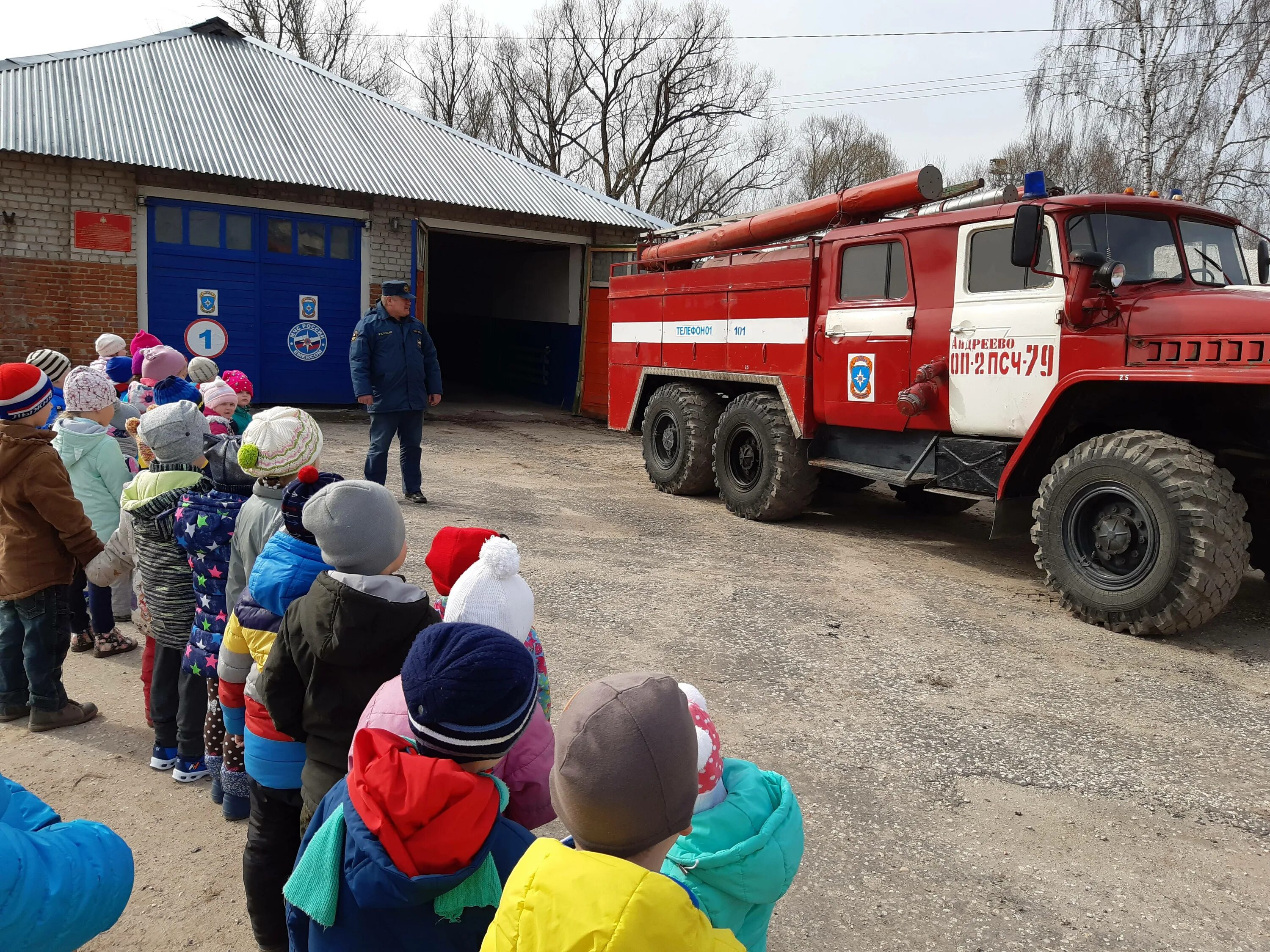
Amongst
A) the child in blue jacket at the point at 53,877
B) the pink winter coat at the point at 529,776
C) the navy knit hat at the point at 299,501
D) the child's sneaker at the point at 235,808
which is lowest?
the child's sneaker at the point at 235,808

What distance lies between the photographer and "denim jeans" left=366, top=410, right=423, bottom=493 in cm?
793

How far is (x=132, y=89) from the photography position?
13.5 meters

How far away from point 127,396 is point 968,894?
17.4ft

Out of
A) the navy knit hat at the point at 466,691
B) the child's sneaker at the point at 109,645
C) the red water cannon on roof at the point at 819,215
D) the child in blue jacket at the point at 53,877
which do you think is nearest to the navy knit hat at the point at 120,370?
the child's sneaker at the point at 109,645

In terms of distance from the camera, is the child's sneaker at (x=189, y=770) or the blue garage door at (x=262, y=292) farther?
the blue garage door at (x=262, y=292)

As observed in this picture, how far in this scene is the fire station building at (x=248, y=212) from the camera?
11.9 metres

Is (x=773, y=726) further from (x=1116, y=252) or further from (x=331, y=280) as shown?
(x=331, y=280)

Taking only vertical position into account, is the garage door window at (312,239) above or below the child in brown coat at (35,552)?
above

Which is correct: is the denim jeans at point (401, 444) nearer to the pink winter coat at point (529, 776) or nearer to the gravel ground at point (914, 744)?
the gravel ground at point (914, 744)

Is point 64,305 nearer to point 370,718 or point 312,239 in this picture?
point 312,239

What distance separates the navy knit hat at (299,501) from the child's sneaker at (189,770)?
120 centimetres

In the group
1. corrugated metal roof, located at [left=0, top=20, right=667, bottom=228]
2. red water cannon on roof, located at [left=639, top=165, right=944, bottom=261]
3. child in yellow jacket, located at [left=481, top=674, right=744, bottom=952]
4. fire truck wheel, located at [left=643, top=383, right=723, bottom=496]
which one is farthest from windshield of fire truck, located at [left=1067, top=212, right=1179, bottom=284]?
corrugated metal roof, located at [left=0, top=20, right=667, bottom=228]

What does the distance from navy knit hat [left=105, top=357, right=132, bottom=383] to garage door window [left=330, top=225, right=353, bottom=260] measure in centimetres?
774

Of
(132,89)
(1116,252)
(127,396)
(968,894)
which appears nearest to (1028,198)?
(1116,252)
